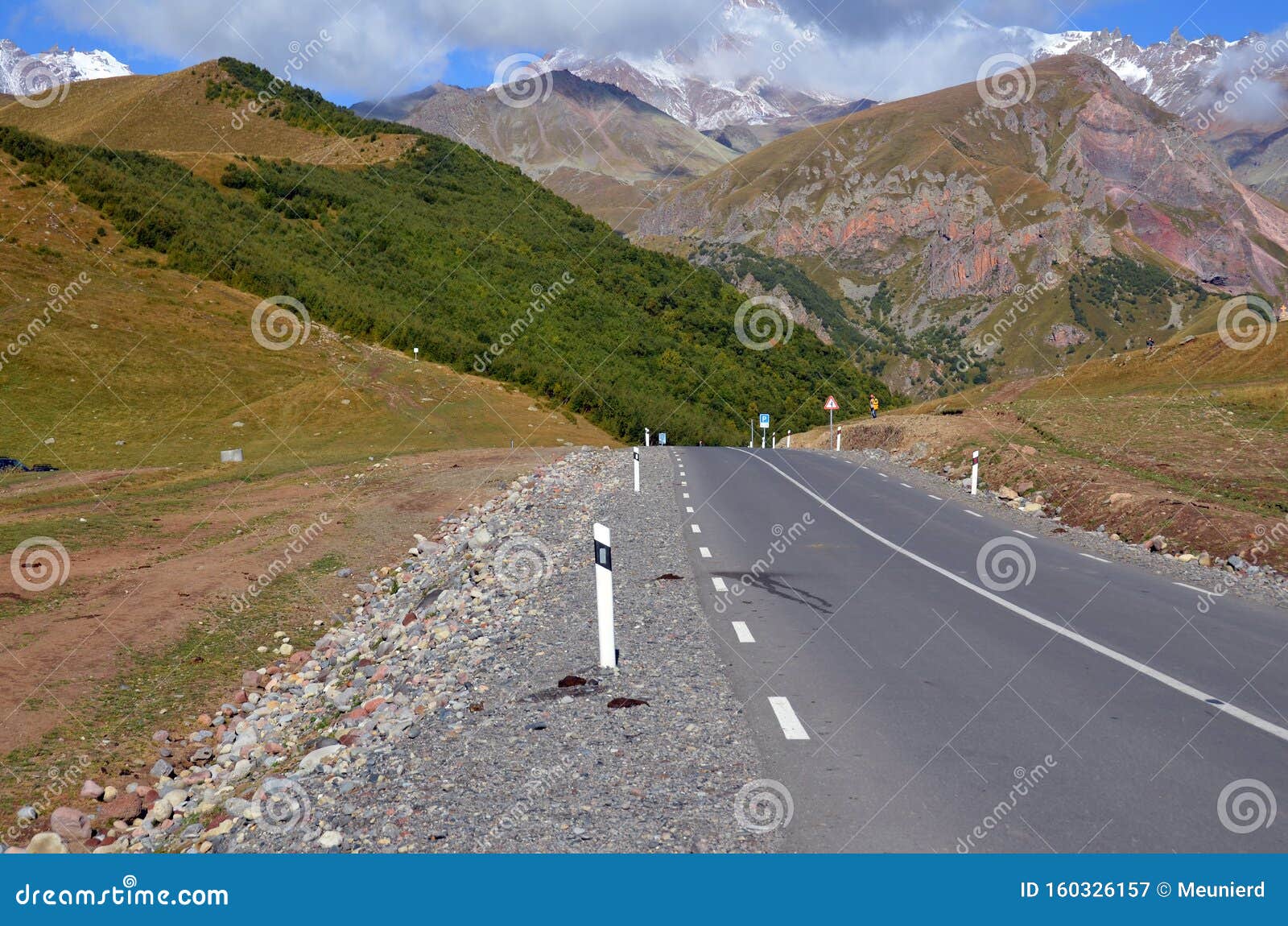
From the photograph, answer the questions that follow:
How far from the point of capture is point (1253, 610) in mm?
11477

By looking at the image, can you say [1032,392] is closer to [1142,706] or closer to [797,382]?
[797,382]

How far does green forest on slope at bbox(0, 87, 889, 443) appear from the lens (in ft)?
Result: 176

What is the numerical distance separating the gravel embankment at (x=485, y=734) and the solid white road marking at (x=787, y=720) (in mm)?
341

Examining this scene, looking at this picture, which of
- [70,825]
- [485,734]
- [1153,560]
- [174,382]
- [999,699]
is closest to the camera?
[485,734]

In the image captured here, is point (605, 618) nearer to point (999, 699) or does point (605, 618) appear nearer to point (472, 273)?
point (999, 699)

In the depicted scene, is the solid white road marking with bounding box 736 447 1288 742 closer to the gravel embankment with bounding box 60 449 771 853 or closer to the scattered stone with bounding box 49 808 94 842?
the gravel embankment with bounding box 60 449 771 853

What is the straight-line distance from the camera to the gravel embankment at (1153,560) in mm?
12953


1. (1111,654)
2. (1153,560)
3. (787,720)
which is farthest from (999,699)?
(1153,560)

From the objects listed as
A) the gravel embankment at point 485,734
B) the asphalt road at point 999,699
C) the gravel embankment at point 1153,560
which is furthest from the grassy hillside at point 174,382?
the asphalt road at point 999,699

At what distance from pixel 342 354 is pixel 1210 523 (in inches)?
1493

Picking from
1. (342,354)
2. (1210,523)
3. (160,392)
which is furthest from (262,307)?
(1210,523)

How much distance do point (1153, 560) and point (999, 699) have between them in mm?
9269

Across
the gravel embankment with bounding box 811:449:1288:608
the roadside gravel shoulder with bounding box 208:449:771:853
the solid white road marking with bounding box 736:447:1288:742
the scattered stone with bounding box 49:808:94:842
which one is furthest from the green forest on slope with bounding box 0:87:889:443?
the scattered stone with bounding box 49:808:94:842

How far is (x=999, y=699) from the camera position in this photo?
7.86 metres
